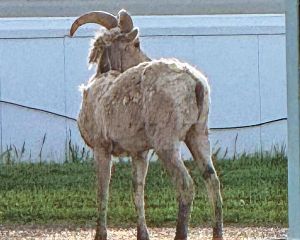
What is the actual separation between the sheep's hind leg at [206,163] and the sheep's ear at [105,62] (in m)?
1.26

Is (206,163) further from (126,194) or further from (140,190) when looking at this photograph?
(126,194)

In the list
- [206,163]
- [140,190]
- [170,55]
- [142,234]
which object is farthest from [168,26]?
[206,163]

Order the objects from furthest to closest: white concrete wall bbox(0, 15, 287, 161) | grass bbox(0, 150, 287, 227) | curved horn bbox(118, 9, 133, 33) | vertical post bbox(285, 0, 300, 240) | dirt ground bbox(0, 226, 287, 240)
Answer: white concrete wall bbox(0, 15, 287, 161) < grass bbox(0, 150, 287, 227) < dirt ground bbox(0, 226, 287, 240) < curved horn bbox(118, 9, 133, 33) < vertical post bbox(285, 0, 300, 240)

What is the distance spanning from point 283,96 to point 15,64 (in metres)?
4.56

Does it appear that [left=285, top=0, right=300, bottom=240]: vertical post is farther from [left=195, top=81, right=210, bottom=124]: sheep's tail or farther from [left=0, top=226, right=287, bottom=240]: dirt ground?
[left=0, top=226, right=287, bottom=240]: dirt ground

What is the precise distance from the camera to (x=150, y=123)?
10922 mm

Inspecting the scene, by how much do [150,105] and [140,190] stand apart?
126cm

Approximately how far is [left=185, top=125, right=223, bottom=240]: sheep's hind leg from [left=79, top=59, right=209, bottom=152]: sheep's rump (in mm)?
214

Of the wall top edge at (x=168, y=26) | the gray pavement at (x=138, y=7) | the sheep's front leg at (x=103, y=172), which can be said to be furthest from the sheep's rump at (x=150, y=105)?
the gray pavement at (x=138, y=7)

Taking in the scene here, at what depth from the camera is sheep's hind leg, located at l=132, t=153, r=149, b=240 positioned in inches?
467

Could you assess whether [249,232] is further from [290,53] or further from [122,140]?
[290,53]

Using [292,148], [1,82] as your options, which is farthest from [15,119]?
[292,148]

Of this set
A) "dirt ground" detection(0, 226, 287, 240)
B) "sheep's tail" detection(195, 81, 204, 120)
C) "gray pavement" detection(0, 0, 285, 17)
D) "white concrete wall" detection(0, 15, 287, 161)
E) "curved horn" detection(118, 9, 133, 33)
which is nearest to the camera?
"sheep's tail" detection(195, 81, 204, 120)

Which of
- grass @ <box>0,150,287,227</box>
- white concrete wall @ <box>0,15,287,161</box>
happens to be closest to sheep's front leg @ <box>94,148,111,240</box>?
grass @ <box>0,150,287,227</box>
